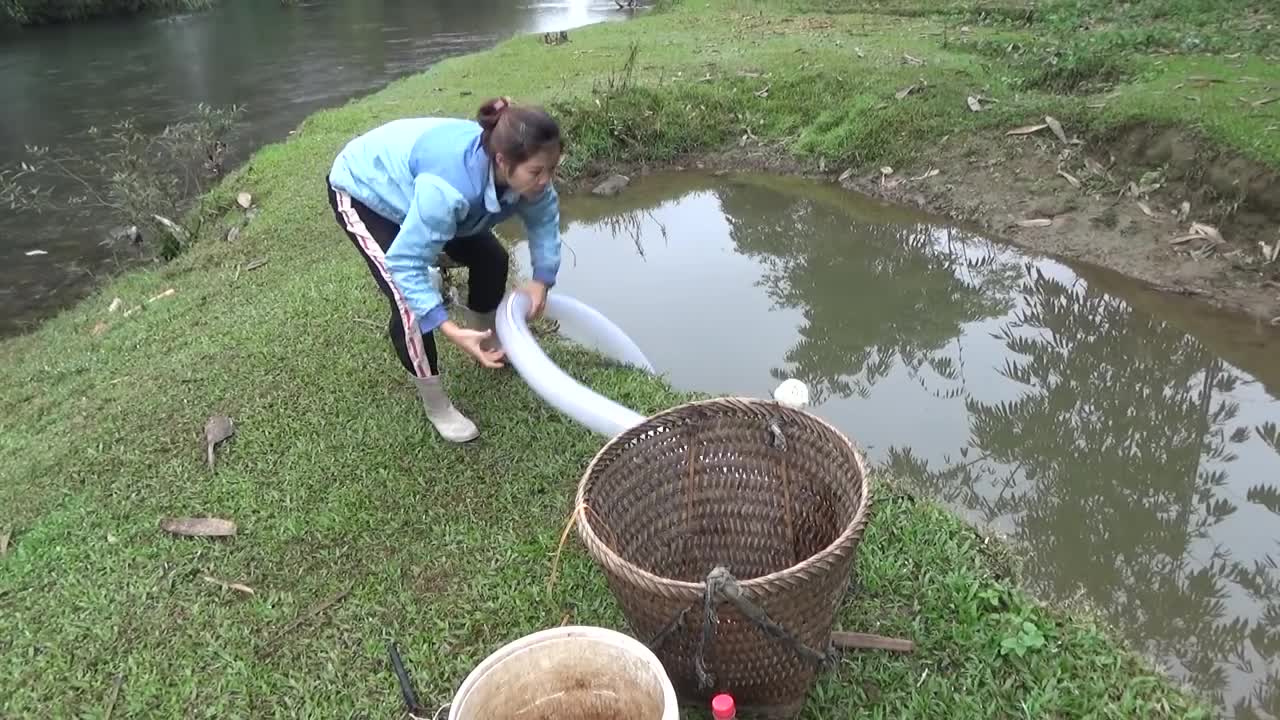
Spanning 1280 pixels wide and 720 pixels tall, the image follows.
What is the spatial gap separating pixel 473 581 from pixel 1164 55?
6663 mm

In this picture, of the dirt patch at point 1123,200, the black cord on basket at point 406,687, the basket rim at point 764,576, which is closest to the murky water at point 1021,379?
the dirt patch at point 1123,200

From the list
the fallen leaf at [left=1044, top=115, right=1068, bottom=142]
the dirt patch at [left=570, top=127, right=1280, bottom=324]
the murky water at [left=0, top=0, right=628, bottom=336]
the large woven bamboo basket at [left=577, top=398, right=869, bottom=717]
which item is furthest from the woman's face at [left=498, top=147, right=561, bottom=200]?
the murky water at [left=0, top=0, right=628, bottom=336]

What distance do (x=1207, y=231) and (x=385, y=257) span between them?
4173mm

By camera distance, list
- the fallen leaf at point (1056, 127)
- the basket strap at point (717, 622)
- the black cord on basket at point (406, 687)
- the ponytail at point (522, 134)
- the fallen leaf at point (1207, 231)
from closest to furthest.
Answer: the basket strap at point (717, 622)
the black cord on basket at point (406, 687)
the ponytail at point (522, 134)
the fallen leaf at point (1207, 231)
the fallen leaf at point (1056, 127)

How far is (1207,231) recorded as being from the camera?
4605mm

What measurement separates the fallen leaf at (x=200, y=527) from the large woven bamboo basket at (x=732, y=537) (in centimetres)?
140

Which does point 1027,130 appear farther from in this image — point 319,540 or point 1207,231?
point 319,540

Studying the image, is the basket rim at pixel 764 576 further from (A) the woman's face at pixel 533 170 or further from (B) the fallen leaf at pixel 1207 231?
(B) the fallen leaf at pixel 1207 231

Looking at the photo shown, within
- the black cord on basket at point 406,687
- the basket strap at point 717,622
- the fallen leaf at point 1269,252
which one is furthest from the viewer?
the fallen leaf at point 1269,252

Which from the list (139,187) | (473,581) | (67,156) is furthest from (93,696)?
→ (67,156)

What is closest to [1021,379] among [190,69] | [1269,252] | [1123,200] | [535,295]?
[1269,252]

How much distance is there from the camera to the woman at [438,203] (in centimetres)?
238

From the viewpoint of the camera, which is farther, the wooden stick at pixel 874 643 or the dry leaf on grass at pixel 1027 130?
the dry leaf on grass at pixel 1027 130

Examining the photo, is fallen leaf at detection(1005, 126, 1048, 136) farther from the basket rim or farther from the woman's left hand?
the basket rim
